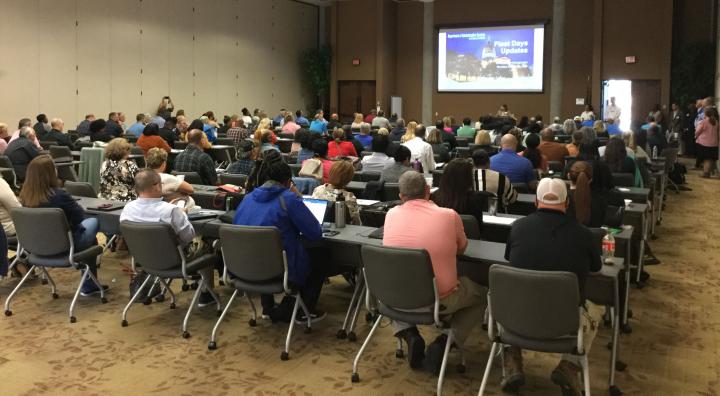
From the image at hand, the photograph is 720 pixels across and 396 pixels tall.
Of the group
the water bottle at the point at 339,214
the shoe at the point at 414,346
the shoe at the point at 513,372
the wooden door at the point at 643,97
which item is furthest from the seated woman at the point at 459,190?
the wooden door at the point at 643,97

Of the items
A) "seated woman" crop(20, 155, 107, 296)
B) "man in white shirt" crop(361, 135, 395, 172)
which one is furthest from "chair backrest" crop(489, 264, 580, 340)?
"man in white shirt" crop(361, 135, 395, 172)

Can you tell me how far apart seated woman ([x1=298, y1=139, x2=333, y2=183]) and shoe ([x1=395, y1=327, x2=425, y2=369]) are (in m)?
2.95

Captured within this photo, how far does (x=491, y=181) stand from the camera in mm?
5863

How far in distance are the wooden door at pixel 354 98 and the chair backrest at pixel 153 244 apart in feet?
55.7

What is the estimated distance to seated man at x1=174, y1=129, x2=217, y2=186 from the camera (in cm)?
742

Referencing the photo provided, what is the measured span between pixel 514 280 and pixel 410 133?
6709mm

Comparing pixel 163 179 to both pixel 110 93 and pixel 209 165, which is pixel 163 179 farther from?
pixel 110 93

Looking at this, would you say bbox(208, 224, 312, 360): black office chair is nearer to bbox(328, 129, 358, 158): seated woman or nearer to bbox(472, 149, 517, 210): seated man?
bbox(472, 149, 517, 210): seated man

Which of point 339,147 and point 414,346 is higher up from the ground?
point 339,147

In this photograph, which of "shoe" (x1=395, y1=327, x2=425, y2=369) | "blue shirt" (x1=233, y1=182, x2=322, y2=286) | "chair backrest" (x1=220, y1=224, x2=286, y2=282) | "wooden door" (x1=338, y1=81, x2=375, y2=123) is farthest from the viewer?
"wooden door" (x1=338, y1=81, x2=375, y2=123)

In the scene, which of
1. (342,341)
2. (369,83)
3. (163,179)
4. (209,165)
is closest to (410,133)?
(209,165)

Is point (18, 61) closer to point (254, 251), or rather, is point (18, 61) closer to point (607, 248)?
point (254, 251)

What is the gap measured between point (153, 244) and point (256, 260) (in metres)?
0.80

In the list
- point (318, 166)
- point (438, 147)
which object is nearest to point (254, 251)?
point (318, 166)
